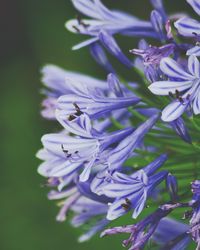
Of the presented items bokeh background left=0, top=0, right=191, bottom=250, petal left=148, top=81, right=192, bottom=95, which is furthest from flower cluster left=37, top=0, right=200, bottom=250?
bokeh background left=0, top=0, right=191, bottom=250

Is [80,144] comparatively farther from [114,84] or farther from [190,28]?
[190,28]

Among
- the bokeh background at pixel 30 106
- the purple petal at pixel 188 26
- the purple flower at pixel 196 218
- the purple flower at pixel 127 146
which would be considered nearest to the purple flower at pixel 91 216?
the purple flower at pixel 127 146

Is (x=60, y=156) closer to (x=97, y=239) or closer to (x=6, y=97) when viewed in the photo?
(x=97, y=239)

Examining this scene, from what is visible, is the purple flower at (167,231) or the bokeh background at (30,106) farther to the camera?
the bokeh background at (30,106)

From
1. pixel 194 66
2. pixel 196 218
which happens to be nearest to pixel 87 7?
pixel 194 66

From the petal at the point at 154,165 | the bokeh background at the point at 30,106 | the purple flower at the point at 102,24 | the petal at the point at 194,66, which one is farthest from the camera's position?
the bokeh background at the point at 30,106

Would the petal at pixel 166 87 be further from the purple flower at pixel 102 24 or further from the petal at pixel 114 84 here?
the purple flower at pixel 102 24
